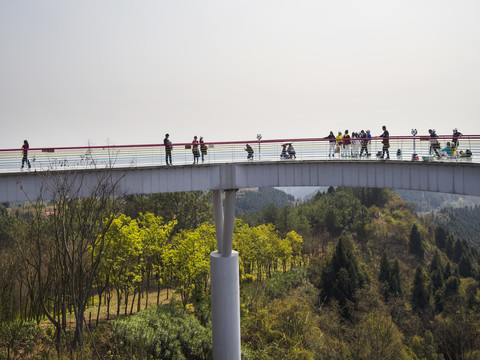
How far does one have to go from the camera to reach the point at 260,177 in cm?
1950

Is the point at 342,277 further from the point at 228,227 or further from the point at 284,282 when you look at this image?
the point at 228,227

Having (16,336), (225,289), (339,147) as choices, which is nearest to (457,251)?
Answer: (339,147)

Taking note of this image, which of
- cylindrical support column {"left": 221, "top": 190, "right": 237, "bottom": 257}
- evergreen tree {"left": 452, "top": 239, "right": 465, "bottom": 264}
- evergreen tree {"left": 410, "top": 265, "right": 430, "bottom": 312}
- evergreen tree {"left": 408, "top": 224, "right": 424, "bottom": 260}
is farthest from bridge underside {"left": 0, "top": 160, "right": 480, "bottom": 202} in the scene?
evergreen tree {"left": 452, "top": 239, "right": 465, "bottom": 264}

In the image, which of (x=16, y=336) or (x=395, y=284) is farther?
(x=395, y=284)

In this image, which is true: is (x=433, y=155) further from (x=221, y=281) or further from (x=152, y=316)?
(x=152, y=316)

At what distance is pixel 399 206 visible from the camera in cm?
10150

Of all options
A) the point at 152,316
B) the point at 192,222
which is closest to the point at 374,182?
the point at 152,316

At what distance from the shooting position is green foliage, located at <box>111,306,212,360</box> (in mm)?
20125

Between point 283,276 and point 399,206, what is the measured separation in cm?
6722

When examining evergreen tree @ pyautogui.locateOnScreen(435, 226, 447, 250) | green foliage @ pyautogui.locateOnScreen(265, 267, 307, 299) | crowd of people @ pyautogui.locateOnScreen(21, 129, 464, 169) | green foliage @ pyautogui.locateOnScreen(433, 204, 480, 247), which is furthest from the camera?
green foliage @ pyautogui.locateOnScreen(433, 204, 480, 247)

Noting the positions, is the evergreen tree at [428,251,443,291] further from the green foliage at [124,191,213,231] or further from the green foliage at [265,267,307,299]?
the green foliage at [124,191,213,231]

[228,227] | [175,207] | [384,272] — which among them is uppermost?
[228,227]

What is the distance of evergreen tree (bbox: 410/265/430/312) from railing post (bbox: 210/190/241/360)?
145ft

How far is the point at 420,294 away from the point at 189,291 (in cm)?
4036
